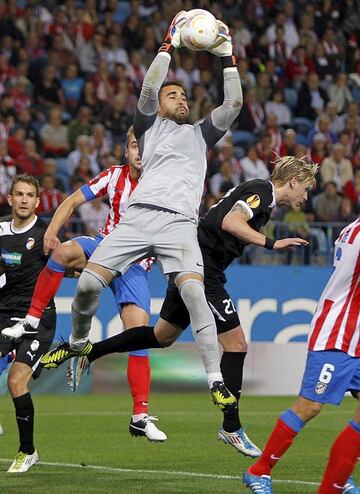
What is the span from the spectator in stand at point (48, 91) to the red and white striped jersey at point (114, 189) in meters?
9.57

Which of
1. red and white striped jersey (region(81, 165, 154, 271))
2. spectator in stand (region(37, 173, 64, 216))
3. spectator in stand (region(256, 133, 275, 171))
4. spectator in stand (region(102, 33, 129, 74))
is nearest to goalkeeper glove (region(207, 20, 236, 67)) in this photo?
red and white striped jersey (region(81, 165, 154, 271))

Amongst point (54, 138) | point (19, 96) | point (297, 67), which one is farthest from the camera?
point (297, 67)

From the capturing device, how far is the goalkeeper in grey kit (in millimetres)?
8680

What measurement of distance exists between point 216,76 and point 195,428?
10788mm

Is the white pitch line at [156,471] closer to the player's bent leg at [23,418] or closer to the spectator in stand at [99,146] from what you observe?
the player's bent leg at [23,418]

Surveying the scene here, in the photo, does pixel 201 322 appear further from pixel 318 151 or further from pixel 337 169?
pixel 318 151

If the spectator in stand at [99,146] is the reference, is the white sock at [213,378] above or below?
below

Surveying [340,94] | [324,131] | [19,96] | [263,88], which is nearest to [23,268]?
[19,96]

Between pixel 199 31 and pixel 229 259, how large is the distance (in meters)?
1.93

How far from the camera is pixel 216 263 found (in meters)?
9.84

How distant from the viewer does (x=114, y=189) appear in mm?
10734

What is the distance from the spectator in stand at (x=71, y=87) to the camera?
20594 mm

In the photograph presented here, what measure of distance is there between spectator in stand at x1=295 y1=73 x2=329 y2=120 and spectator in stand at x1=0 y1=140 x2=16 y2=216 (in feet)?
22.2

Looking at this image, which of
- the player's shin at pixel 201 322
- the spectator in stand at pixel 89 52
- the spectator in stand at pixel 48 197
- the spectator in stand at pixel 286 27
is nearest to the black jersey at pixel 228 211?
the player's shin at pixel 201 322
